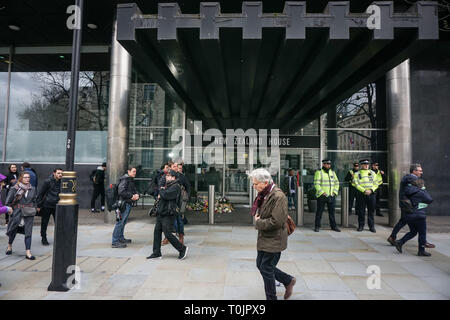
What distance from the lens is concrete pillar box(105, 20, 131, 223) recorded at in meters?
8.61

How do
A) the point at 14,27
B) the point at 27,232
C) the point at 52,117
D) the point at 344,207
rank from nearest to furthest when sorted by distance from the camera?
the point at 27,232
the point at 344,207
the point at 14,27
the point at 52,117

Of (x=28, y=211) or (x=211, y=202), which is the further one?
(x=211, y=202)

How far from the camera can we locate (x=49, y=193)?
20.2ft

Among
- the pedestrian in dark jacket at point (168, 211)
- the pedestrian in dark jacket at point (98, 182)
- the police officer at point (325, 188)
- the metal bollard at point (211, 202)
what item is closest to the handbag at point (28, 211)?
the pedestrian in dark jacket at point (168, 211)

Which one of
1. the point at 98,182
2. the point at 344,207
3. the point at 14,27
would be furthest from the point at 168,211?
the point at 14,27

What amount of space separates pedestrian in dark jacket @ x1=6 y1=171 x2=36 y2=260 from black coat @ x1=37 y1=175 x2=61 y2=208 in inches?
30.9

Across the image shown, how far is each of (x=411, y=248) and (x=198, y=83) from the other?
24.2 feet

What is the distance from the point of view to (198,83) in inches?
355

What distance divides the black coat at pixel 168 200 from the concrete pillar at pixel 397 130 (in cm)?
709

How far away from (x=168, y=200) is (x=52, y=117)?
34.2 feet

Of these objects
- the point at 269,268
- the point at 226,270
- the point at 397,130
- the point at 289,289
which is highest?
the point at 397,130

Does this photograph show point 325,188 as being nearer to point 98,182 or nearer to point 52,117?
point 98,182

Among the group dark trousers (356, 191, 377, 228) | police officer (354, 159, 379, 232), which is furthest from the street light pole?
dark trousers (356, 191, 377, 228)

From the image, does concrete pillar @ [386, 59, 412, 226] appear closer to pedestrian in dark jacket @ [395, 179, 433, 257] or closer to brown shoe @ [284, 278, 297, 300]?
pedestrian in dark jacket @ [395, 179, 433, 257]
